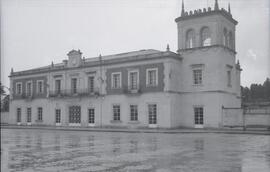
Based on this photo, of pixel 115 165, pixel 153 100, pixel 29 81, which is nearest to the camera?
pixel 115 165

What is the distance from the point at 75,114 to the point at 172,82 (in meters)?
13.1

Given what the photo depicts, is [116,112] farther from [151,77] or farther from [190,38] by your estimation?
[190,38]

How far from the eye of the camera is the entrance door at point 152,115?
3503 cm

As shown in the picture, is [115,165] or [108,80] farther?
[108,80]

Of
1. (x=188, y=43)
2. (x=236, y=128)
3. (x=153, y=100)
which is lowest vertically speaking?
(x=236, y=128)

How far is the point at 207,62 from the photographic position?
34062mm

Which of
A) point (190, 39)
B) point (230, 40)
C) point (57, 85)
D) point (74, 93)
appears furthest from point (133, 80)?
point (57, 85)

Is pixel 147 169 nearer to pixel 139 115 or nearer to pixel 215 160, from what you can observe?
pixel 215 160

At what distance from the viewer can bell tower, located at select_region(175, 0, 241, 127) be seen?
1320 inches

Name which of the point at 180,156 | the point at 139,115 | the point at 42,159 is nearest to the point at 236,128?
the point at 139,115

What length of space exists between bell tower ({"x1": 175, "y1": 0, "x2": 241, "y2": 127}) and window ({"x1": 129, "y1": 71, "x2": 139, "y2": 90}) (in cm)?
449

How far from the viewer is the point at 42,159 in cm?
1160

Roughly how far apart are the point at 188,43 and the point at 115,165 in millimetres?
27209

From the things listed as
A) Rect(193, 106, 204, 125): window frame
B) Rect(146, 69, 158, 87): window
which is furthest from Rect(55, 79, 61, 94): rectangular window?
Rect(193, 106, 204, 125): window frame
